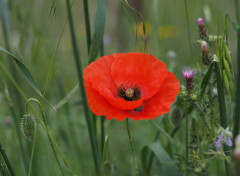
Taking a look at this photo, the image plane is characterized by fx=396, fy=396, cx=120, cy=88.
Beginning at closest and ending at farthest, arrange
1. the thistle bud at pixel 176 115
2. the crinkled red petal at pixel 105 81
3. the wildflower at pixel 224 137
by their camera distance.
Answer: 1. the wildflower at pixel 224 137
2. the crinkled red petal at pixel 105 81
3. the thistle bud at pixel 176 115

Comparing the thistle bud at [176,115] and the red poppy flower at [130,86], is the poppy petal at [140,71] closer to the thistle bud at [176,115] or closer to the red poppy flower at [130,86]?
the red poppy flower at [130,86]

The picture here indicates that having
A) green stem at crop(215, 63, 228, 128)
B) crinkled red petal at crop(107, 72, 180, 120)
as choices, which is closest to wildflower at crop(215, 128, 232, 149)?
green stem at crop(215, 63, 228, 128)

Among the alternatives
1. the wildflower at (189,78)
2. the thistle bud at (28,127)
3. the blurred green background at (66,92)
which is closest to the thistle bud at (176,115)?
the blurred green background at (66,92)

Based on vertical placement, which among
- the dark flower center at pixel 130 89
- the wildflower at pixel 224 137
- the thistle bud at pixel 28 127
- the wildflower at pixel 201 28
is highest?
the wildflower at pixel 201 28

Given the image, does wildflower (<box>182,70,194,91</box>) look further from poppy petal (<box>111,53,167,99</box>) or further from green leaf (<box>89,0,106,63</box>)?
green leaf (<box>89,0,106,63</box>)

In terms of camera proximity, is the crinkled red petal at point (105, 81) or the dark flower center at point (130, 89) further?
the dark flower center at point (130, 89)

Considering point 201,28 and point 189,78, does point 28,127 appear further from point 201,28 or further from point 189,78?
point 201,28
